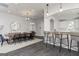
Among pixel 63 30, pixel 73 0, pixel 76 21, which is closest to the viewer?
pixel 73 0

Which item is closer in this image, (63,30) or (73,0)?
(73,0)

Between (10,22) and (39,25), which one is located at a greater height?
(10,22)

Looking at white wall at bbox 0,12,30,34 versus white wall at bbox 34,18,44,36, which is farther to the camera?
white wall at bbox 34,18,44,36

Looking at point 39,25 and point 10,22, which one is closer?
point 10,22

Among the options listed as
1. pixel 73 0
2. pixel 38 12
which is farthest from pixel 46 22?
pixel 73 0

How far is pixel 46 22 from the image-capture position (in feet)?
18.4

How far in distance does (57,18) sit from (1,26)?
9.29 feet

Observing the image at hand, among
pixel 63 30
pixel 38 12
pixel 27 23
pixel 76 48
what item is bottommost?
pixel 76 48

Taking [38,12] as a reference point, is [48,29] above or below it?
below

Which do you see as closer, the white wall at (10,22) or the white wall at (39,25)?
the white wall at (10,22)

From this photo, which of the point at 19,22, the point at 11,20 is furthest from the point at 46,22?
the point at 11,20

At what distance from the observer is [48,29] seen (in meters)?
5.44

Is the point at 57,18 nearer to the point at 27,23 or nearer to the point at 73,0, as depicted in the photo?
the point at 27,23

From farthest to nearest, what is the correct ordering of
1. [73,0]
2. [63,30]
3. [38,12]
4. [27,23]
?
[38,12]
[27,23]
[63,30]
[73,0]
